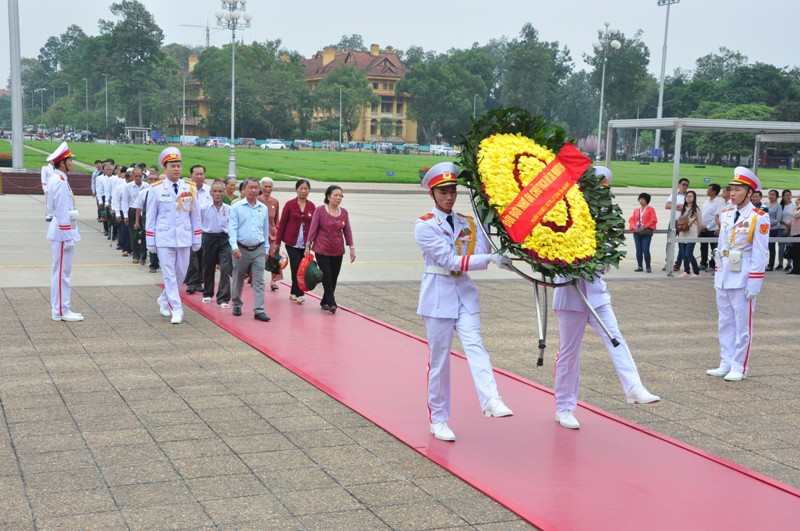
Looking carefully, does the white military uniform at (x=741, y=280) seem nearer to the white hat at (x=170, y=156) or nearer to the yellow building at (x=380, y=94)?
the white hat at (x=170, y=156)

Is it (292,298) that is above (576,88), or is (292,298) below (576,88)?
below

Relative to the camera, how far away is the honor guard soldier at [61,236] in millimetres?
10547

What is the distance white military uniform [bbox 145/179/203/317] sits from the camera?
10.8 metres

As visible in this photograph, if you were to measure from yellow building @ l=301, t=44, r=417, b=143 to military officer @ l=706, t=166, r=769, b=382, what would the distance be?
11593 cm

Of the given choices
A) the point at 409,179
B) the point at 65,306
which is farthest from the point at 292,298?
the point at 409,179

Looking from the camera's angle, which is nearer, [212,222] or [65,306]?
[65,306]

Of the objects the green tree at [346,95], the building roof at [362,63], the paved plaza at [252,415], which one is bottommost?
the paved plaza at [252,415]

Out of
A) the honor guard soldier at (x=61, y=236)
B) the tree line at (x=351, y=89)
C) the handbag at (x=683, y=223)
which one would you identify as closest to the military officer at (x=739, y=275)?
the honor guard soldier at (x=61, y=236)

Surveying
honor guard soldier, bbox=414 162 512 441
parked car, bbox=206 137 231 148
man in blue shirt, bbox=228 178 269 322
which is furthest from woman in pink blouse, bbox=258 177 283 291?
parked car, bbox=206 137 231 148

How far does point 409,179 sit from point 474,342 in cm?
4395

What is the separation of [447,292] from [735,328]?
3906 mm

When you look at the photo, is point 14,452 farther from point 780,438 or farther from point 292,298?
point 292,298

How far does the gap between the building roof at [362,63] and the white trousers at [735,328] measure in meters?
122

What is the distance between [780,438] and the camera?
6.90 metres
